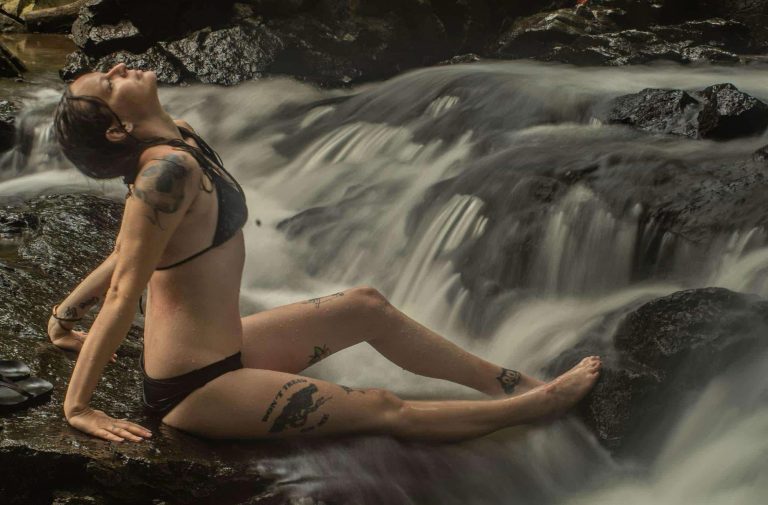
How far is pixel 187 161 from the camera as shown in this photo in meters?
3.24

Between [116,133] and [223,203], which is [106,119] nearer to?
[116,133]

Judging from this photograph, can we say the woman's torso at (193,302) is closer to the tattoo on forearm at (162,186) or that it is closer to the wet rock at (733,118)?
the tattoo on forearm at (162,186)

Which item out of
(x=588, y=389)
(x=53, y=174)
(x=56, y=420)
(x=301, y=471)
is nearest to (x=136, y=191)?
(x=56, y=420)

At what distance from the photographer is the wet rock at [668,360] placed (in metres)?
3.99

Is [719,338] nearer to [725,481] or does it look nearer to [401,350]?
[725,481]

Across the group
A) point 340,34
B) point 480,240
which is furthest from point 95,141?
point 340,34

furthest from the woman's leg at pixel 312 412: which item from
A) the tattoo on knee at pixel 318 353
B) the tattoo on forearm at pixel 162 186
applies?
the tattoo on forearm at pixel 162 186

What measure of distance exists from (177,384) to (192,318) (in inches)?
9.6

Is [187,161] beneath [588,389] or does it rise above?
above

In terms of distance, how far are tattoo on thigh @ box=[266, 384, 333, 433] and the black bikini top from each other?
629 mm

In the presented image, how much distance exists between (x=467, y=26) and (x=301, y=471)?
847cm

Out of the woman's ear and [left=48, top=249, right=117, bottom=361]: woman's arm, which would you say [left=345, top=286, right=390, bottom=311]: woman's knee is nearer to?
[left=48, top=249, right=117, bottom=361]: woman's arm

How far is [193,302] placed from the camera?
3.37m

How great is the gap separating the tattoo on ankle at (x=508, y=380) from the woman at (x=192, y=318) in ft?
0.72
